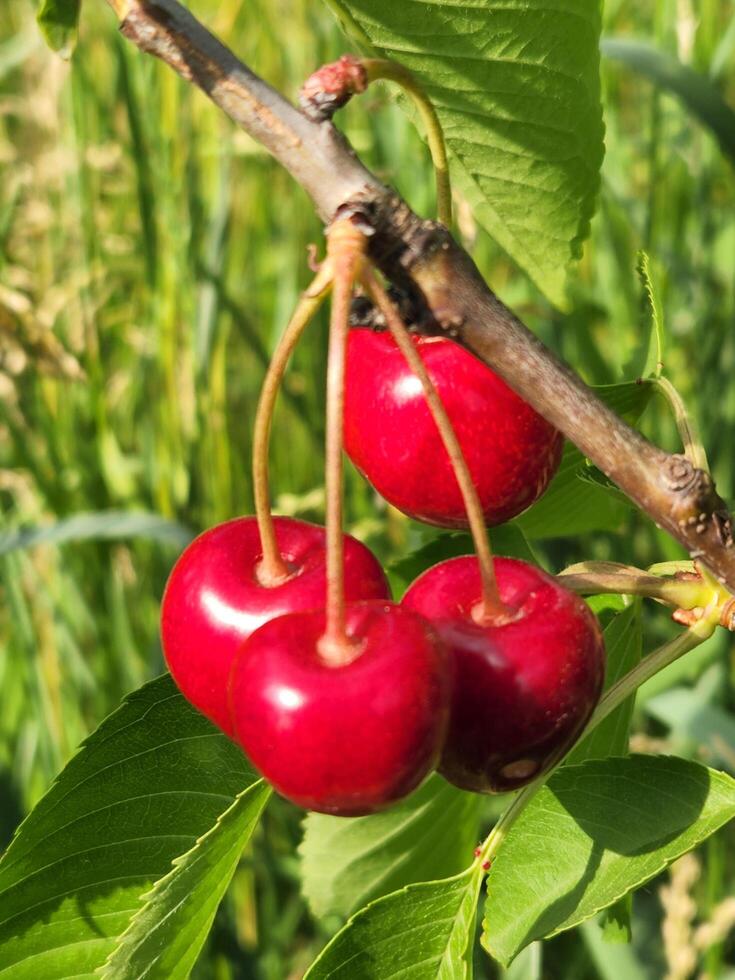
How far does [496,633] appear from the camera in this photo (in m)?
0.65

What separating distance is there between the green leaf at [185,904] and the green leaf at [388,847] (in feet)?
0.97

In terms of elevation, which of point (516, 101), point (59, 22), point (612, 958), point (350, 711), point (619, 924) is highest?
point (59, 22)

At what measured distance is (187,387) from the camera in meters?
1.91

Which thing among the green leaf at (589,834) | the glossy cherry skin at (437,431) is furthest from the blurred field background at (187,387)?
the glossy cherry skin at (437,431)

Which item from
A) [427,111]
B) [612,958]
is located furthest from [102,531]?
[427,111]

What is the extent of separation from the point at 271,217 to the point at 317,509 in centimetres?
74

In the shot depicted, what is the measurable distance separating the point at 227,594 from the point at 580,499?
1.45 ft

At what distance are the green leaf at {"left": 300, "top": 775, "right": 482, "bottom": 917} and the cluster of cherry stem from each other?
0.76 feet

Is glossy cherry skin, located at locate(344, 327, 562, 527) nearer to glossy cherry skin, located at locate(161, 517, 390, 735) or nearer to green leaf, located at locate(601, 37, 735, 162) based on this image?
glossy cherry skin, located at locate(161, 517, 390, 735)

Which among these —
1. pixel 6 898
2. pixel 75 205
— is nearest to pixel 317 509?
pixel 75 205

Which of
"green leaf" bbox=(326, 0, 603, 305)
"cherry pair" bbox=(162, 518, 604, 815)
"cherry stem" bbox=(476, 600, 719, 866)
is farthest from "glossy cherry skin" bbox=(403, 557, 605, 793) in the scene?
"green leaf" bbox=(326, 0, 603, 305)

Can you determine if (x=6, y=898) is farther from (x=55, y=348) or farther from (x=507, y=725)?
(x=55, y=348)

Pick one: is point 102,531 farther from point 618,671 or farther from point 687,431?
point 687,431

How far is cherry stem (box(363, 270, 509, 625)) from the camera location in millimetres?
619
